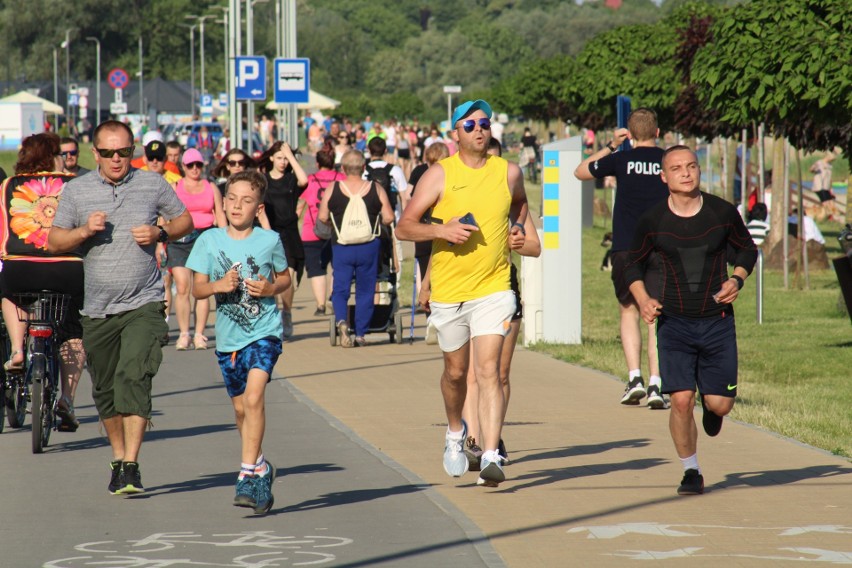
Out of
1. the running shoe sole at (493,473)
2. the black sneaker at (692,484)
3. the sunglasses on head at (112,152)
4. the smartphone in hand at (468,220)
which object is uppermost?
the sunglasses on head at (112,152)

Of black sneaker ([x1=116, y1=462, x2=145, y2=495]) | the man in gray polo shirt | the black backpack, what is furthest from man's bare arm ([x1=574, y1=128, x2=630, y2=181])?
the black backpack

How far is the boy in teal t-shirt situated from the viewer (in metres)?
7.04

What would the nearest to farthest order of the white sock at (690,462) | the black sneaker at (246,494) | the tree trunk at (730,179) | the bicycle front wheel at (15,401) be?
the black sneaker at (246,494) < the white sock at (690,462) < the bicycle front wheel at (15,401) < the tree trunk at (730,179)

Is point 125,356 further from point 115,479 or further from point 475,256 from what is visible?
point 475,256

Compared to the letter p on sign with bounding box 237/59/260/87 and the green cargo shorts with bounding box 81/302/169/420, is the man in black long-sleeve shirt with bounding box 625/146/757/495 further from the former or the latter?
the letter p on sign with bounding box 237/59/260/87

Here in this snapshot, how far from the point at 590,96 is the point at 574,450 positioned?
2124cm

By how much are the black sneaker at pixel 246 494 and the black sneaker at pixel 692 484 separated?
6.83ft

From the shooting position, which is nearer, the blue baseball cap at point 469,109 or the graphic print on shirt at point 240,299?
the graphic print on shirt at point 240,299

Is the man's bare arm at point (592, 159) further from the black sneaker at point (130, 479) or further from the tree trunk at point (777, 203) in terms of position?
the tree trunk at point (777, 203)

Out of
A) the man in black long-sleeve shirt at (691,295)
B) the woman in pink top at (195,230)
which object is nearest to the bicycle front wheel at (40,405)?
the man in black long-sleeve shirt at (691,295)

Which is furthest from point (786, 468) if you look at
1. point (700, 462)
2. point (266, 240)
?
point (266, 240)

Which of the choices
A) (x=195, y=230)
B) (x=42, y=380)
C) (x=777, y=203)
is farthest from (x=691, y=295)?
(x=777, y=203)

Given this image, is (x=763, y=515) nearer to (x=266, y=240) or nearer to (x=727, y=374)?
(x=727, y=374)

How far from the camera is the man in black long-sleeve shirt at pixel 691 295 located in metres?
7.44
